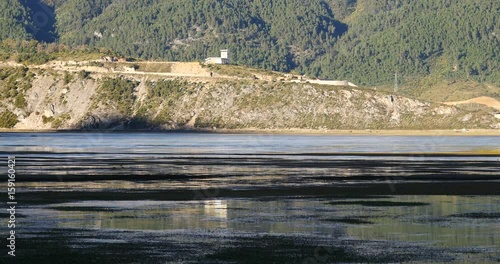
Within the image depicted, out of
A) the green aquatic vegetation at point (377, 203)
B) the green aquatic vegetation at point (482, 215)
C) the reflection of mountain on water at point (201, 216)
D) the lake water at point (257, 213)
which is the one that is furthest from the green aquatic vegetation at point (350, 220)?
the green aquatic vegetation at point (377, 203)

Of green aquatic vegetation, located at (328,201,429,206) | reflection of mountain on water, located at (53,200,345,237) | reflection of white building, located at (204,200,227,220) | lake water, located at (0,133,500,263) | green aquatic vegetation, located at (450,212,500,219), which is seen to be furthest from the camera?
green aquatic vegetation, located at (328,201,429,206)

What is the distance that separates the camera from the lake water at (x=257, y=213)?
4291 cm

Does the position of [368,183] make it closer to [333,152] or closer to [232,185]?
[232,185]

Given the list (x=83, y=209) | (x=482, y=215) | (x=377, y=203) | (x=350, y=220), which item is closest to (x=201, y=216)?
(x=83, y=209)

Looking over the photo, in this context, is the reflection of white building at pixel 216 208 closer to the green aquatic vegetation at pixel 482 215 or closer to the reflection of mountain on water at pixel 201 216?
the reflection of mountain on water at pixel 201 216

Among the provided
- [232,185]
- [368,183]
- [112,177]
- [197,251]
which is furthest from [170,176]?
[197,251]

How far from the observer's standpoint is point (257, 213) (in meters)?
54.8

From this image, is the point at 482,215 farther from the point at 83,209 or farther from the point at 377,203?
the point at 83,209

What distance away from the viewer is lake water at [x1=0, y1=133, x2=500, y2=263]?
42.9 m

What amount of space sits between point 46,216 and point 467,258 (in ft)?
68.8

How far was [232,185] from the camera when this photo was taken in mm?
70500

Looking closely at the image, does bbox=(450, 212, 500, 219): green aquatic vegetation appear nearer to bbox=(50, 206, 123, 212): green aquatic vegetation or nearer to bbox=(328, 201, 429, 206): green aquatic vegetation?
bbox=(328, 201, 429, 206): green aquatic vegetation

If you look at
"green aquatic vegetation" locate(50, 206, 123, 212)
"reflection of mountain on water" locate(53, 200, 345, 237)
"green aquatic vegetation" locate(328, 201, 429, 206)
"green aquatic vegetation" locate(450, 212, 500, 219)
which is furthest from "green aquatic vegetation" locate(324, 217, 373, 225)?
"green aquatic vegetation" locate(50, 206, 123, 212)

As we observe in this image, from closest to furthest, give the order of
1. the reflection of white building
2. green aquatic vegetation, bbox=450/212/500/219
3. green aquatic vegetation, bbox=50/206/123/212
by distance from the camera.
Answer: green aquatic vegetation, bbox=450/212/500/219 → the reflection of white building → green aquatic vegetation, bbox=50/206/123/212
